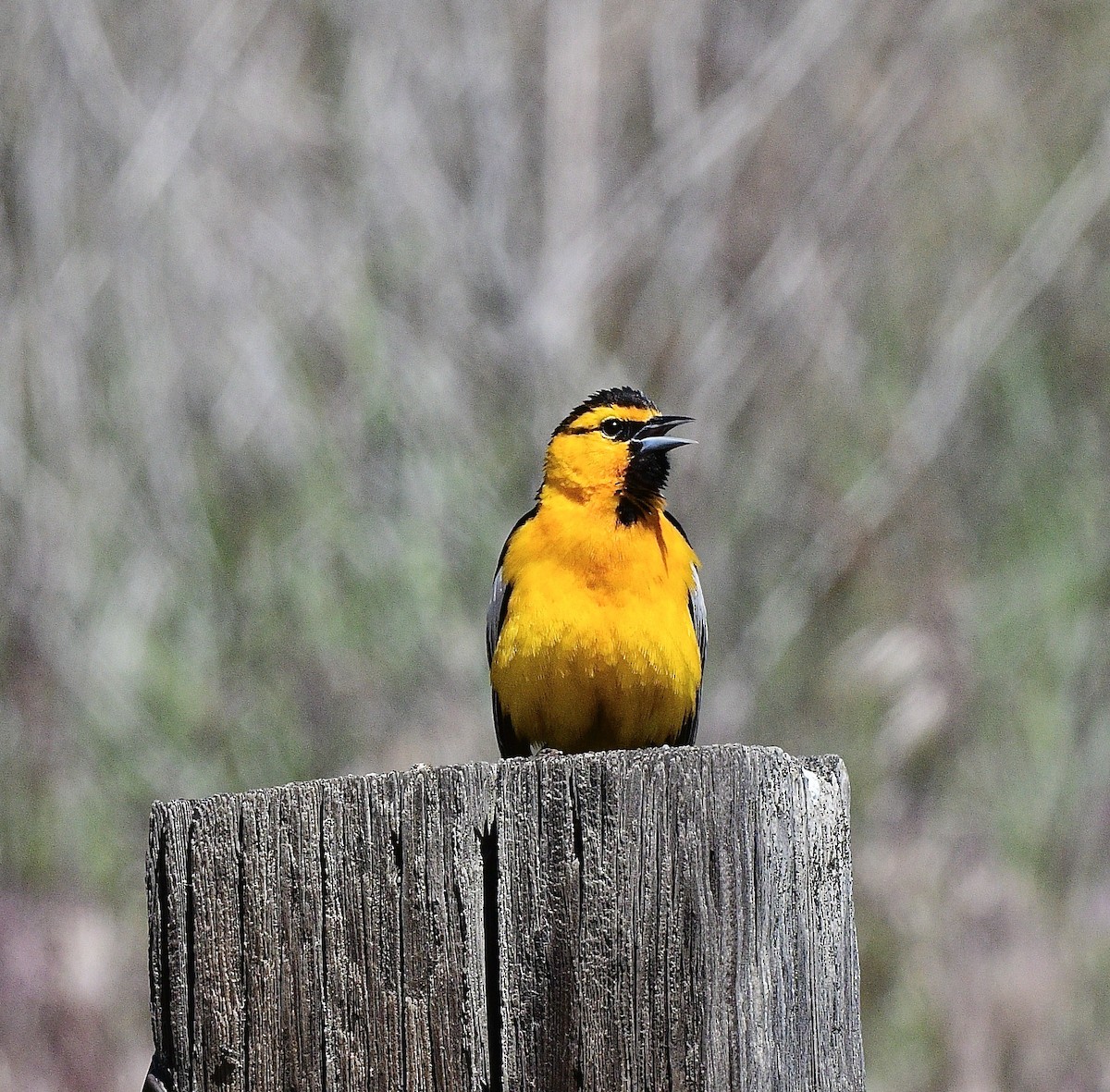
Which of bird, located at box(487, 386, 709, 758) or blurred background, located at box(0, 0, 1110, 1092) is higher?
blurred background, located at box(0, 0, 1110, 1092)

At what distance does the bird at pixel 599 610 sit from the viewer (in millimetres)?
4277

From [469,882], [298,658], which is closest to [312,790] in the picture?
[469,882]

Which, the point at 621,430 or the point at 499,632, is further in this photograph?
the point at 621,430

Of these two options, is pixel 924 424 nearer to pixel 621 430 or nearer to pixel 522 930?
pixel 621 430

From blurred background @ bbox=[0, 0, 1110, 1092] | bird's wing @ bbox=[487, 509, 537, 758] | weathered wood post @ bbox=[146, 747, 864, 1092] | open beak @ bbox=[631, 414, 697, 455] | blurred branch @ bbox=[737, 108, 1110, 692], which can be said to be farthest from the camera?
blurred branch @ bbox=[737, 108, 1110, 692]

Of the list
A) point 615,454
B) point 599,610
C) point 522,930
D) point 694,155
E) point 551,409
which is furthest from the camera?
point 694,155

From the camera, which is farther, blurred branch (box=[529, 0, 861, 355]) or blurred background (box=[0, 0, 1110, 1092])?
blurred branch (box=[529, 0, 861, 355])

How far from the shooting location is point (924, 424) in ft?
21.6

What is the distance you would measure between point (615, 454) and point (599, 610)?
0.54 m

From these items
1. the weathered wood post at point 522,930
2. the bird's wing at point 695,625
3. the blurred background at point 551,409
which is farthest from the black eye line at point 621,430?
the weathered wood post at point 522,930

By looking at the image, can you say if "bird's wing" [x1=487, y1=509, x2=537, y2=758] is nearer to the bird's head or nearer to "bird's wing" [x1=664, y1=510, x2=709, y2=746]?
the bird's head

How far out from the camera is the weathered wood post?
80.2 inches

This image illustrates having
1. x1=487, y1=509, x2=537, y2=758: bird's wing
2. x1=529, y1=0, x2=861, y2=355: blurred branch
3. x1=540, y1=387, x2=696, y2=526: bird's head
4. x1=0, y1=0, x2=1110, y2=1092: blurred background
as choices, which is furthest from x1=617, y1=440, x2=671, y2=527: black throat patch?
x1=529, y1=0, x2=861, y2=355: blurred branch

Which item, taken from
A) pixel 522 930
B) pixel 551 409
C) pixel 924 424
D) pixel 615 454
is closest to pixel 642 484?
pixel 615 454
